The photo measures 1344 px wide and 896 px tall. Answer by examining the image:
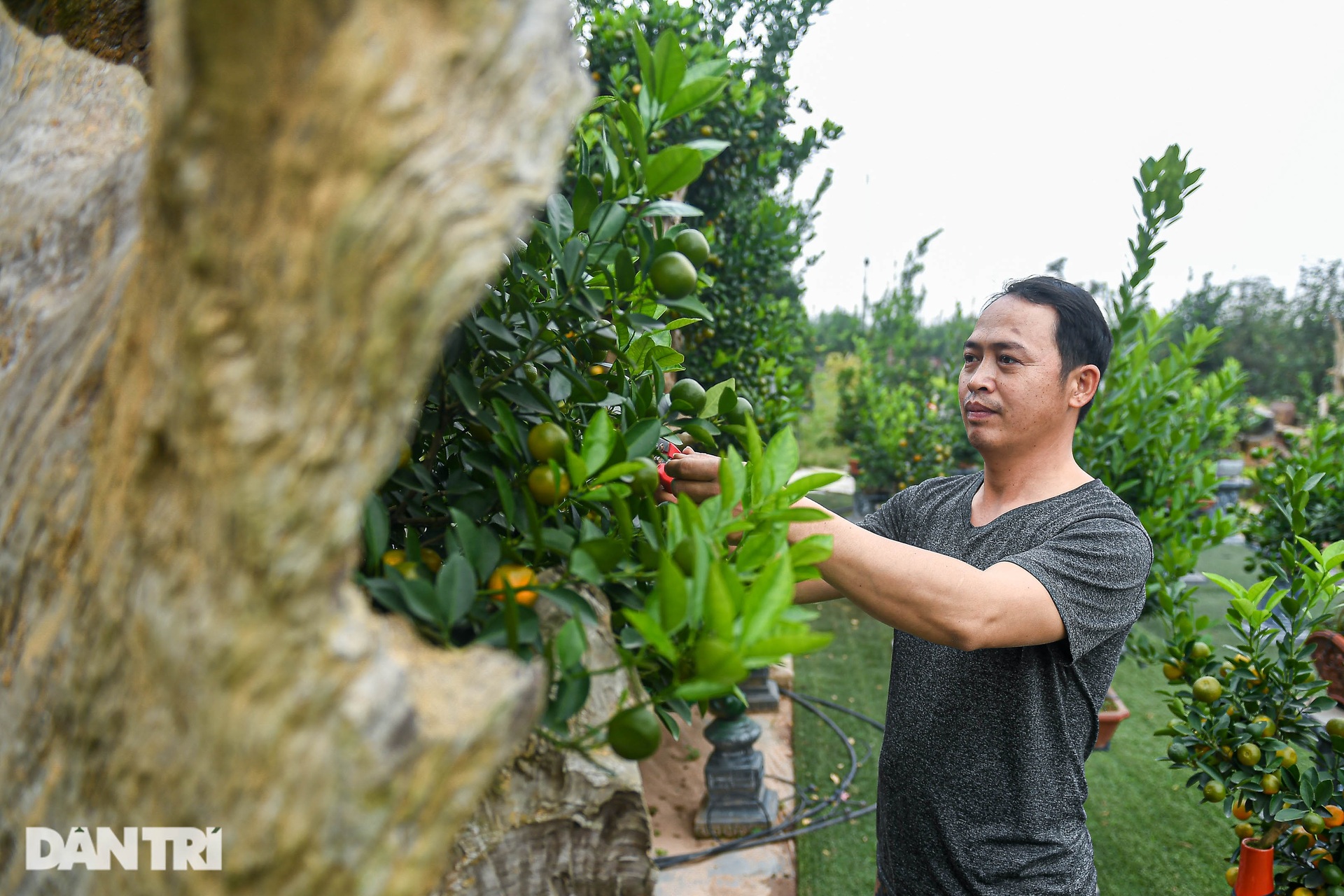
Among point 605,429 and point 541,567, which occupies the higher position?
point 605,429

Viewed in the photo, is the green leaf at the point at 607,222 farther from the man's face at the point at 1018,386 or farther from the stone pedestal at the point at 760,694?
the stone pedestal at the point at 760,694

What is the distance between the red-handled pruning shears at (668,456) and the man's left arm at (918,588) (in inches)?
10.2

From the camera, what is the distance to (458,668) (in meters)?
0.59

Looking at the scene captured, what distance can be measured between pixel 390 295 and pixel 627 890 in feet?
2.80

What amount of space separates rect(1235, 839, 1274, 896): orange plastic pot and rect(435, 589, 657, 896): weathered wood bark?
2.33 m

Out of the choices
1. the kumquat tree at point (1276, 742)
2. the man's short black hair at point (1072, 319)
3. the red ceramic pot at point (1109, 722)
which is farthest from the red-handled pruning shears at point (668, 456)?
the red ceramic pot at point (1109, 722)

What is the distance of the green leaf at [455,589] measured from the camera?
2.27 feet

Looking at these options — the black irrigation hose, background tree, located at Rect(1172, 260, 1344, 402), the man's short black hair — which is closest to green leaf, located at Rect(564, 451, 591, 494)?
the man's short black hair

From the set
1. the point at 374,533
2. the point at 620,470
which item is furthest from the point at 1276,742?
the point at 374,533

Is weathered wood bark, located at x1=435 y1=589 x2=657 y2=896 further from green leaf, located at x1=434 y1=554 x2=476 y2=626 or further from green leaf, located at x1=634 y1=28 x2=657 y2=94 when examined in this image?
green leaf, located at x1=634 y1=28 x2=657 y2=94

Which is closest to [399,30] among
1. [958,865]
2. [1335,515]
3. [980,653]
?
[980,653]

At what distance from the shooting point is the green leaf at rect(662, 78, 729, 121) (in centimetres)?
91

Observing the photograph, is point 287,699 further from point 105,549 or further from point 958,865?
point 958,865

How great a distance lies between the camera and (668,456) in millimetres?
1443
